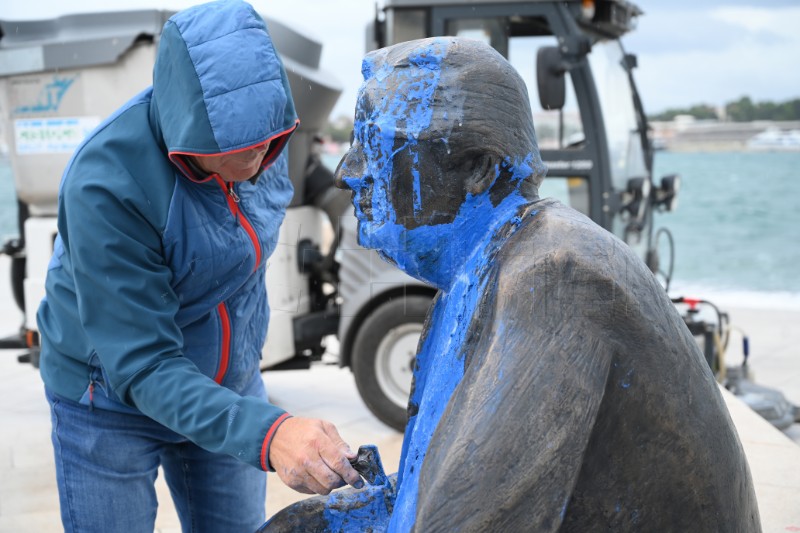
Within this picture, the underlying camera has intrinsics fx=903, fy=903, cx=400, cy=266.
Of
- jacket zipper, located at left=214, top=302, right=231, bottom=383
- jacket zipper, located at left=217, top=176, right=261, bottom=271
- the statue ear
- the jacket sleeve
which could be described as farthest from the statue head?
jacket zipper, located at left=214, top=302, right=231, bottom=383

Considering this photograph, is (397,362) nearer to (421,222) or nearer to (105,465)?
(105,465)

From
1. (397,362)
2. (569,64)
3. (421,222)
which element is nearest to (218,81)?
(421,222)

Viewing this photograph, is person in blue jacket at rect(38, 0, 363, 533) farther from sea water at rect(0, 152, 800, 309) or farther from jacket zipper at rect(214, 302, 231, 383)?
sea water at rect(0, 152, 800, 309)

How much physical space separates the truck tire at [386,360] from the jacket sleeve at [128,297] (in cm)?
338

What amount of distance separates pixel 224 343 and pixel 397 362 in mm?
3190

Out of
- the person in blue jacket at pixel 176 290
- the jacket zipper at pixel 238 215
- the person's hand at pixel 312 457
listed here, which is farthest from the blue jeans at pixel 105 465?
the person's hand at pixel 312 457

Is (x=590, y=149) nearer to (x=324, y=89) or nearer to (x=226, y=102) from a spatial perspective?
(x=324, y=89)

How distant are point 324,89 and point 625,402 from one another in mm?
4250

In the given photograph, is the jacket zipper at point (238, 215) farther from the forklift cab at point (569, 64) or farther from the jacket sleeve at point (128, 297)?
the forklift cab at point (569, 64)

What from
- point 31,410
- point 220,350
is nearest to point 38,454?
point 31,410

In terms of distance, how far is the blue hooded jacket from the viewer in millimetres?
1724

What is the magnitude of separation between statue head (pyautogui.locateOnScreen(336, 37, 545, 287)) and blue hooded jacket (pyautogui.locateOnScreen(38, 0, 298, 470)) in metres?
0.43

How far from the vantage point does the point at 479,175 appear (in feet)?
4.45

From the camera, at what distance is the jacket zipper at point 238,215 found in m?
2.02
